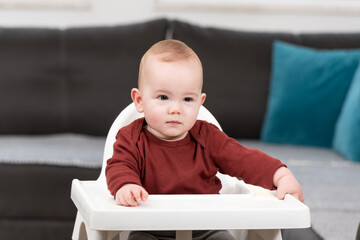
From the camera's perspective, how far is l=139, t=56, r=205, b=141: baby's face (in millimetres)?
1057

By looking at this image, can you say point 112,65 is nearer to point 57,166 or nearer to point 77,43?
point 77,43

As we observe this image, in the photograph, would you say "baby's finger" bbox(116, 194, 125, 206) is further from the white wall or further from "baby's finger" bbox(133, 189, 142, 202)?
the white wall

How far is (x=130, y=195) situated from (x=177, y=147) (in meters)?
0.21

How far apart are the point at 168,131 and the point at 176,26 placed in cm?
138

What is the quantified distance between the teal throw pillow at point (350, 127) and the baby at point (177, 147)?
40.1 inches

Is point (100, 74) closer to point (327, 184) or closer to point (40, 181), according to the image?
point (40, 181)

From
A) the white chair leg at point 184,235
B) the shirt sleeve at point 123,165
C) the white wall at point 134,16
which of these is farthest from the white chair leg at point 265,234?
the white wall at point 134,16

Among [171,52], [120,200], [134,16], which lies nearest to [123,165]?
[120,200]

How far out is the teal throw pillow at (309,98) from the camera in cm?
227

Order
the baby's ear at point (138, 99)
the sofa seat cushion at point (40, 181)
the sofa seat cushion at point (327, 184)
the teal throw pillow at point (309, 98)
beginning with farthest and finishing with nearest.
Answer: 1. the teal throw pillow at point (309, 98)
2. the sofa seat cushion at point (40, 181)
3. the sofa seat cushion at point (327, 184)
4. the baby's ear at point (138, 99)

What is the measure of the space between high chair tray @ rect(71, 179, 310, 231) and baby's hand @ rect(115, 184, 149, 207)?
0.04 feet

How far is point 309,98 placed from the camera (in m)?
2.26

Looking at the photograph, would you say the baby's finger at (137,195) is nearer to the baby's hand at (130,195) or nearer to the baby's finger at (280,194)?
the baby's hand at (130,195)

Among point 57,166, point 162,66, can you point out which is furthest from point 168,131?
point 57,166
